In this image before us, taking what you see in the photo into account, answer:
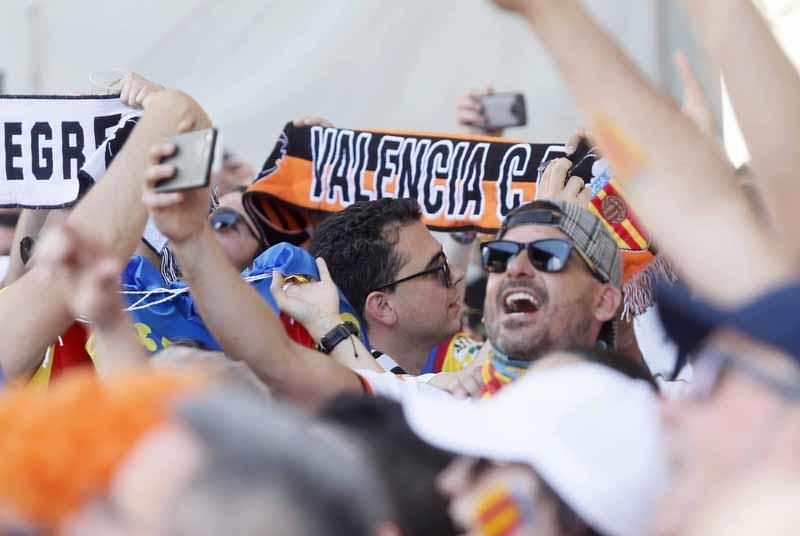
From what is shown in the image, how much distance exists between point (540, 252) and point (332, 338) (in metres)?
0.51

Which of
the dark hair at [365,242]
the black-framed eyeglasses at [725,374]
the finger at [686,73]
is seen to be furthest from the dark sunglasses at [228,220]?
the black-framed eyeglasses at [725,374]

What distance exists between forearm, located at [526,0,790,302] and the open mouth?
4.98 feet

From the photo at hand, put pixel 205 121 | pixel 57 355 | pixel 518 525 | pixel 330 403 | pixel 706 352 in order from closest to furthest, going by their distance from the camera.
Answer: pixel 706 352 < pixel 518 525 < pixel 330 403 < pixel 205 121 < pixel 57 355

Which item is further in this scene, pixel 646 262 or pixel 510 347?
pixel 646 262

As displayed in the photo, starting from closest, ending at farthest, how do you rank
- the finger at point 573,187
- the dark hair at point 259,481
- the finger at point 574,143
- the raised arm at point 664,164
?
the dark hair at point 259,481 → the raised arm at point 664,164 → the finger at point 573,187 → the finger at point 574,143

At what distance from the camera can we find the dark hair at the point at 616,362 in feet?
6.25

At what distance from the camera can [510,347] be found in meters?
2.93

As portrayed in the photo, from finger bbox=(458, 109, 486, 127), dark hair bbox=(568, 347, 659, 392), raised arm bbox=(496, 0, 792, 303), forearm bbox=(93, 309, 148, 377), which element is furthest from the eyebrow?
raised arm bbox=(496, 0, 792, 303)

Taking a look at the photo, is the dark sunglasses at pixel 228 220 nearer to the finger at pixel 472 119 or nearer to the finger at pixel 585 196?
the finger at pixel 472 119

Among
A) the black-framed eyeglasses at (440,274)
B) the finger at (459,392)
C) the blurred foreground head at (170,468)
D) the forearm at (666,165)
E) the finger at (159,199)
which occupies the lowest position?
the black-framed eyeglasses at (440,274)

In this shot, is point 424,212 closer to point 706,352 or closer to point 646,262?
point 646,262

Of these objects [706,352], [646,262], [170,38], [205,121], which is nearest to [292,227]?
[170,38]

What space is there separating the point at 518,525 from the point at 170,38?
3.20 metres

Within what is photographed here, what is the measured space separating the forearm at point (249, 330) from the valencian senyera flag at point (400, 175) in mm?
1322
